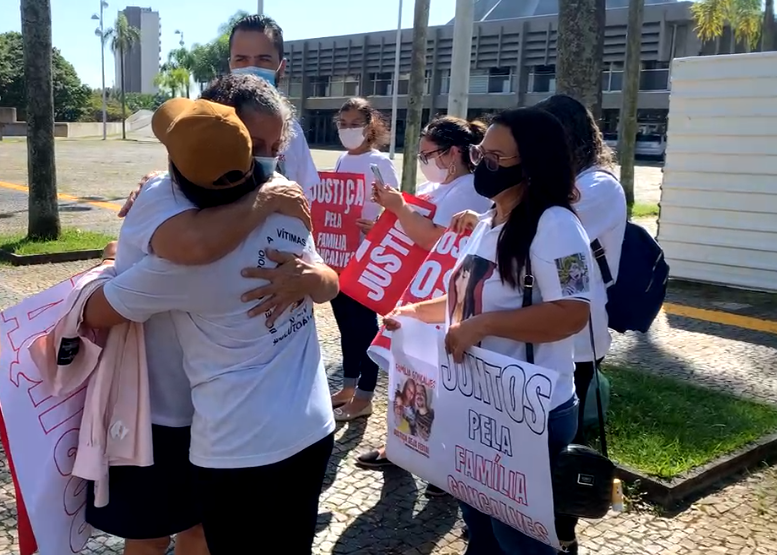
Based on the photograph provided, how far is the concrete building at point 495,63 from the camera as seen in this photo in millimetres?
42812

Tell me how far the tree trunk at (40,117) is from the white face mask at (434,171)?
7086 mm

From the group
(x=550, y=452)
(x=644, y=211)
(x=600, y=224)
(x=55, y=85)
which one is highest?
(x=55, y=85)

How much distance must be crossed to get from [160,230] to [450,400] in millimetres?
1085

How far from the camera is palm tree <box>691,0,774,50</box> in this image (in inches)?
1109

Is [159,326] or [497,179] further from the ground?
[497,179]

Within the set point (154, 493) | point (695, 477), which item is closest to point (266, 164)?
point (154, 493)

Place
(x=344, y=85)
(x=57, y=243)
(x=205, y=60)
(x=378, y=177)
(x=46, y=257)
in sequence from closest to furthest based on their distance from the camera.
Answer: (x=378, y=177), (x=46, y=257), (x=57, y=243), (x=344, y=85), (x=205, y=60)

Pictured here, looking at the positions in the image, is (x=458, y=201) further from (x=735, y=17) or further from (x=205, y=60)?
(x=205, y=60)

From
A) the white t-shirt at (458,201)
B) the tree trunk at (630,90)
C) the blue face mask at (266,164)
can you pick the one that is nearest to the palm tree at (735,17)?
the tree trunk at (630,90)

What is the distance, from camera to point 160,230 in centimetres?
181

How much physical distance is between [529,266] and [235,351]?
2.88 ft

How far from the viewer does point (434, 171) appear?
3.97m

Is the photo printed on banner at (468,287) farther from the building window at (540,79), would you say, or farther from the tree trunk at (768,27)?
the building window at (540,79)

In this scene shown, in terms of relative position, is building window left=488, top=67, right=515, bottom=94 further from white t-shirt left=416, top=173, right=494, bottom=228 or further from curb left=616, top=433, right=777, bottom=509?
white t-shirt left=416, top=173, right=494, bottom=228
